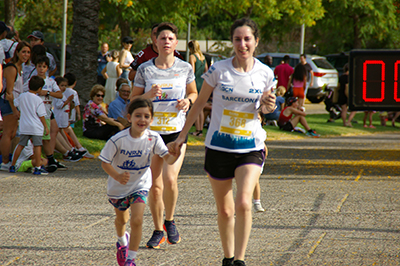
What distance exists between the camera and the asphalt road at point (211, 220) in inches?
192

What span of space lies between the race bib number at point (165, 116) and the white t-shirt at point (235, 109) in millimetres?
858

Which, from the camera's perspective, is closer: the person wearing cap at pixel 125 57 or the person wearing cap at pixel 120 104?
the person wearing cap at pixel 120 104

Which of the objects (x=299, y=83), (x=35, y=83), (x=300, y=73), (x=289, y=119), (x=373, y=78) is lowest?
(x=289, y=119)

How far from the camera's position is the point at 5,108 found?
29.6 ft

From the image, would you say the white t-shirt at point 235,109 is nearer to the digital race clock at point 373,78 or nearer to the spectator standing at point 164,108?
the spectator standing at point 164,108

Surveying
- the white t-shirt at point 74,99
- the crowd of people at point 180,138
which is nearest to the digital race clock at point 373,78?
the crowd of people at point 180,138

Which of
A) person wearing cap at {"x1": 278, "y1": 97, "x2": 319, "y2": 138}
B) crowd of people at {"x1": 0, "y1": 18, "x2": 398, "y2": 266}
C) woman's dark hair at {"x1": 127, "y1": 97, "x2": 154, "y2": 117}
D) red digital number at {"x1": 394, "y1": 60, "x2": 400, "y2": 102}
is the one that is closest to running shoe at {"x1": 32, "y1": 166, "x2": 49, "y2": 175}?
crowd of people at {"x1": 0, "y1": 18, "x2": 398, "y2": 266}

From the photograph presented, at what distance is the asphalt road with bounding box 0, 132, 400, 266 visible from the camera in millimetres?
4880

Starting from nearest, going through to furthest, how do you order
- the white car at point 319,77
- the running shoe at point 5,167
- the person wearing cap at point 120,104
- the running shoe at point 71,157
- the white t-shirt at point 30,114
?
the white t-shirt at point 30,114
the running shoe at point 5,167
the running shoe at point 71,157
the person wearing cap at point 120,104
the white car at point 319,77

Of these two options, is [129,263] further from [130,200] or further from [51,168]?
[51,168]

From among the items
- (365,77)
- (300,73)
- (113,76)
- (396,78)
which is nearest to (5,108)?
(365,77)

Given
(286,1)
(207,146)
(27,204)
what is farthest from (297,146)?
(286,1)

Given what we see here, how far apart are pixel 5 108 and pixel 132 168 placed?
17.3ft

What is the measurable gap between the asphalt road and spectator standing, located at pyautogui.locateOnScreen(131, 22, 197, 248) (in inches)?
12.7
